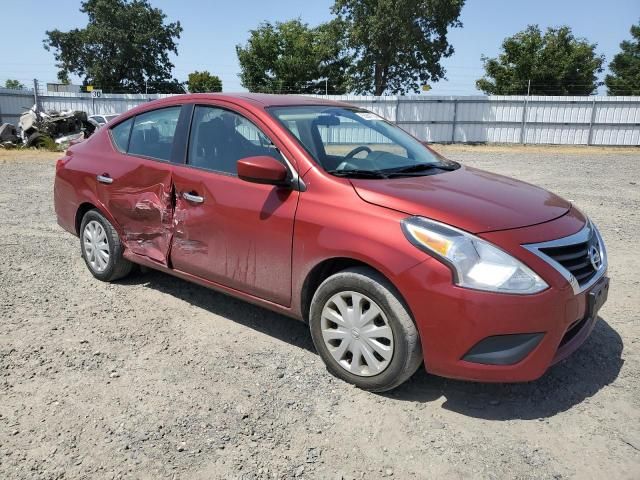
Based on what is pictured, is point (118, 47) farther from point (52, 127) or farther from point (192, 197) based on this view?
point (192, 197)

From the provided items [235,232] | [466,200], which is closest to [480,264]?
[466,200]

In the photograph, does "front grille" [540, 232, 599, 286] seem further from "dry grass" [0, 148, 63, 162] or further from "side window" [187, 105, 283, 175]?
"dry grass" [0, 148, 63, 162]

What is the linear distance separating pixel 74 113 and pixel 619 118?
2234 cm

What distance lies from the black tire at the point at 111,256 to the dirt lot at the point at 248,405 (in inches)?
11.1

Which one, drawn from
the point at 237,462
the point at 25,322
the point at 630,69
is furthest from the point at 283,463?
the point at 630,69

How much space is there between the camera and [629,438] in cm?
274

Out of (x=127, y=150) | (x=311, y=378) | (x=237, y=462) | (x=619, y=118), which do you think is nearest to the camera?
(x=237, y=462)

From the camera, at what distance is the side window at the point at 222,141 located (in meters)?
3.63

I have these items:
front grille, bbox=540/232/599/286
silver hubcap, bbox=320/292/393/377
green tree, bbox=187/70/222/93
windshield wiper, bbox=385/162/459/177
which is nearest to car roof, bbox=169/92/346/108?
windshield wiper, bbox=385/162/459/177

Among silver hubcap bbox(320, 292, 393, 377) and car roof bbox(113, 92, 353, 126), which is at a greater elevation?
car roof bbox(113, 92, 353, 126)

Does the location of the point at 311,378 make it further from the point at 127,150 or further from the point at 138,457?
the point at 127,150

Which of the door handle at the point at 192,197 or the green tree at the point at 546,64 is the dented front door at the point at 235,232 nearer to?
the door handle at the point at 192,197

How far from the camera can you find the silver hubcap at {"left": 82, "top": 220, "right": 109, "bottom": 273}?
15.8 feet

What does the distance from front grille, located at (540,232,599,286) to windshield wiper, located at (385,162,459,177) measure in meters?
1.10
